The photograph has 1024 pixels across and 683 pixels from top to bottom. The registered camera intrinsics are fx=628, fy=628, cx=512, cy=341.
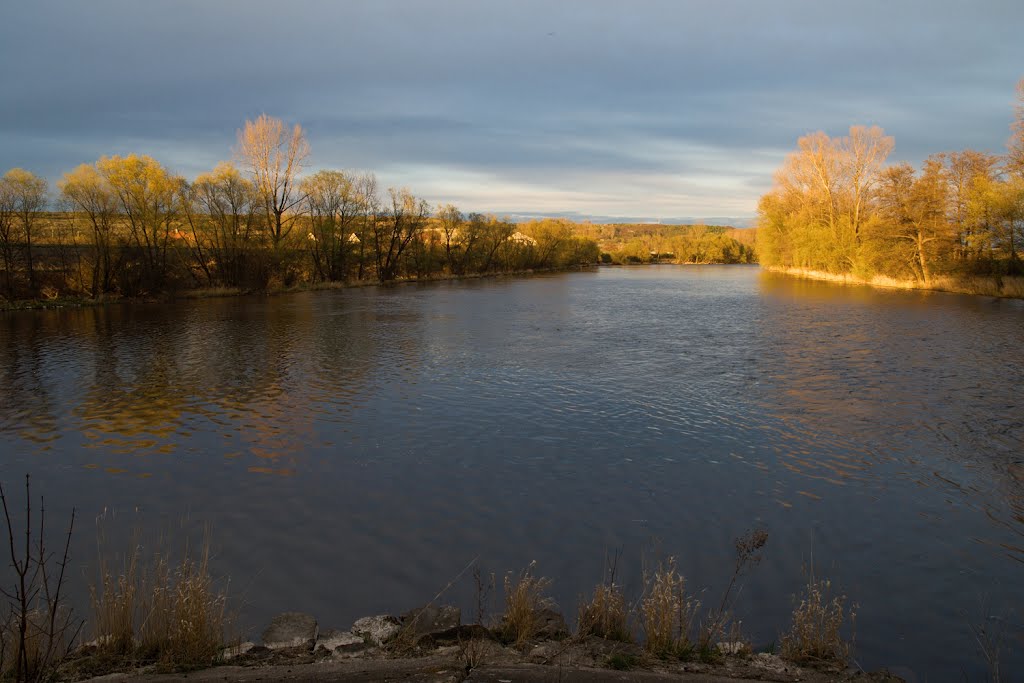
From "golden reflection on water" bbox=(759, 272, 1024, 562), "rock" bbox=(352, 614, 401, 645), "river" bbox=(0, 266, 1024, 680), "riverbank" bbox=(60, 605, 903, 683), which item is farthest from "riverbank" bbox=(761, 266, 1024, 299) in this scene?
"rock" bbox=(352, 614, 401, 645)

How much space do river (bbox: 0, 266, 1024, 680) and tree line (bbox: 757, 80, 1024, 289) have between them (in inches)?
782

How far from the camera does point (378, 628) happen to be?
499 centimetres

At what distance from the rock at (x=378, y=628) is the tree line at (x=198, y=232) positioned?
3644 centimetres

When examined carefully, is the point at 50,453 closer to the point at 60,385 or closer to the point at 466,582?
the point at 60,385

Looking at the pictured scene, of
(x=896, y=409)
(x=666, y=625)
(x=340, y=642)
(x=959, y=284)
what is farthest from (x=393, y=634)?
(x=959, y=284)

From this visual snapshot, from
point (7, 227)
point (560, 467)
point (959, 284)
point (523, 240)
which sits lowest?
point (560, 467)

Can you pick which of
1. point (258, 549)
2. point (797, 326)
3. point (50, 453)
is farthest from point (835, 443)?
point (797, 326)

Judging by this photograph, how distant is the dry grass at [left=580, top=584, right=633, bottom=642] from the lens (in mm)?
4832

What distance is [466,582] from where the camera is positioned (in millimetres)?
6344

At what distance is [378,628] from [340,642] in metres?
0.33

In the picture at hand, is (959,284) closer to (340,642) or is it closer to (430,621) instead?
(430,621)

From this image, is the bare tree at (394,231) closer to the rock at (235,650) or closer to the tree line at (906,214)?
the tree line at (906,214)

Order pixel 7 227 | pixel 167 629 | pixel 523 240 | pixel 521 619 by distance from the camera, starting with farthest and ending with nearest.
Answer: pixel 523 240
pixel 7 227
pixel 521 619
pixel 167 629

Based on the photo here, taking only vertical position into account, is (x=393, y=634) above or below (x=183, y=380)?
below
